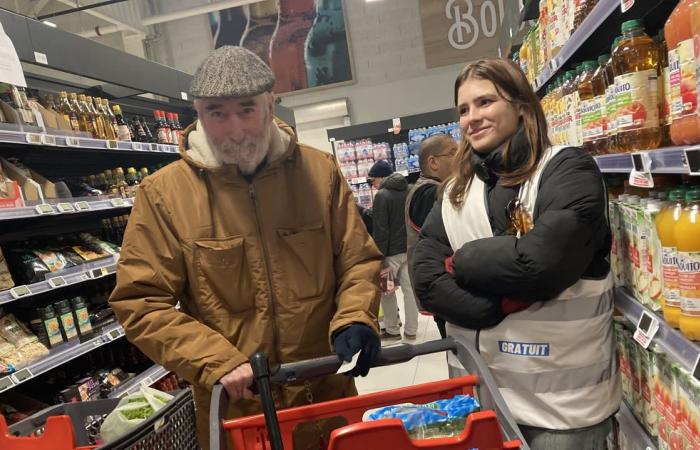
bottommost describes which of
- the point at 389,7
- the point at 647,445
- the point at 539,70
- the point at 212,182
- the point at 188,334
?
the point at 647,445

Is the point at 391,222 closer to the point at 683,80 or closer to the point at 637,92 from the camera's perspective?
the point at 637,92

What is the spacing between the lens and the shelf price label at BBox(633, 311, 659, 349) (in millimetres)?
1367

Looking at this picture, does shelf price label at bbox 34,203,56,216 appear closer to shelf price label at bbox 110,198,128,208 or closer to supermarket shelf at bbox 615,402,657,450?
shelf price label at bbox 110,198,128,208

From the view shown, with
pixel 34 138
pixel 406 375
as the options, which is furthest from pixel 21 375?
pixel 406 375

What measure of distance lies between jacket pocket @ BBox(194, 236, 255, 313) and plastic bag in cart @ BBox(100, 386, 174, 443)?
0.30m

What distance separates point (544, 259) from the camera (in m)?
1.29

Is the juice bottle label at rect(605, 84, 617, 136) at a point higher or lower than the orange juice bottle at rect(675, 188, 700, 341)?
higher

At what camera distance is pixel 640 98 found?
1442mm

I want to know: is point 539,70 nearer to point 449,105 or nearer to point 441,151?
point 441,151

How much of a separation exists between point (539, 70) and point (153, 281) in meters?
2.42

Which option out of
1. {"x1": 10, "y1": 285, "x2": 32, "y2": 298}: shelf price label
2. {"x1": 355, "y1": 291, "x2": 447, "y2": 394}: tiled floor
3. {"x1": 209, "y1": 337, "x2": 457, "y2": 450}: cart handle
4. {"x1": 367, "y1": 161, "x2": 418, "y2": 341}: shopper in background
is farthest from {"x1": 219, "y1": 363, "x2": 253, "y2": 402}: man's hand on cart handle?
{"x1": 367, "y1": 161, "x2": 418, "y2": 341}: shopper in background

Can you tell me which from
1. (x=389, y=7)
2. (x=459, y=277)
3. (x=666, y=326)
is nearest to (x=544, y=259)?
(x=459, y=277)

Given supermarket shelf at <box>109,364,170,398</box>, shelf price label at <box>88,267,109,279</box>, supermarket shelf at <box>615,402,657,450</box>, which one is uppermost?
shelf price label at <box>88,267,109,279</box>

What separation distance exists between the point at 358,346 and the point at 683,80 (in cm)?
101
